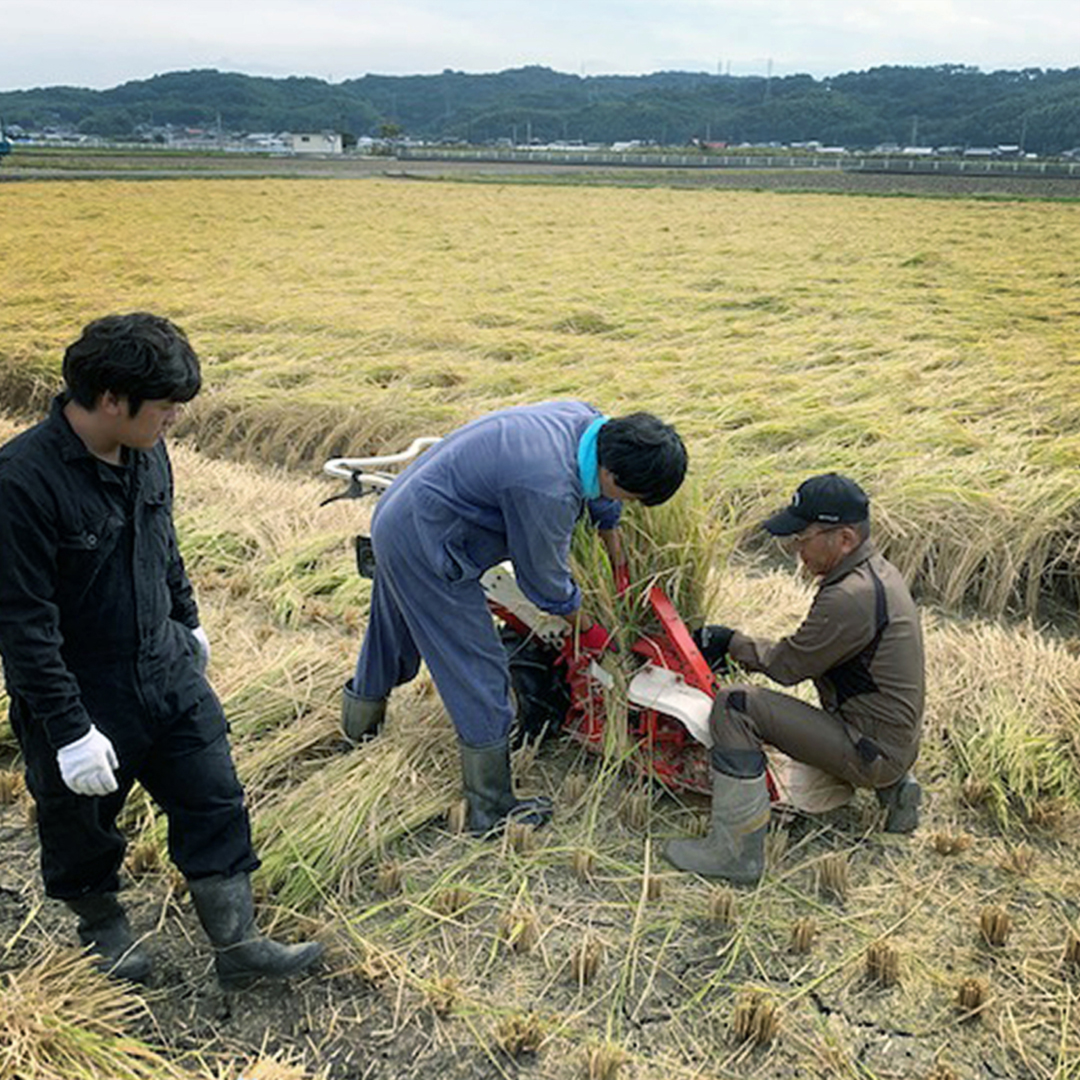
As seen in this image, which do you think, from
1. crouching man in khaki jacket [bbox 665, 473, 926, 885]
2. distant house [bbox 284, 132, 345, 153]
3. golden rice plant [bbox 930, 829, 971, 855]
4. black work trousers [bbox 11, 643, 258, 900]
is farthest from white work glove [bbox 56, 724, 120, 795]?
distant house [bbox 284, 132, 345, 153]


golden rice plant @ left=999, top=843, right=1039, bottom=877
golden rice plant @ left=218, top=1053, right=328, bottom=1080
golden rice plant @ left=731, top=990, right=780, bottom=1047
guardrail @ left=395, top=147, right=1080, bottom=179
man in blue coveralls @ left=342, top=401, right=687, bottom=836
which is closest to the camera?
golden rice plant @ left=218, top=1053, right=328, bottom=1080

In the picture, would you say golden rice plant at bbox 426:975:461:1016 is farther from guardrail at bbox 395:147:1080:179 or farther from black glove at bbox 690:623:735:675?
guardrail at bbox 395:147:1080:179

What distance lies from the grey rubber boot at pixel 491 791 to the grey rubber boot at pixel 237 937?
2.27 ft

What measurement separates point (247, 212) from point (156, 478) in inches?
905

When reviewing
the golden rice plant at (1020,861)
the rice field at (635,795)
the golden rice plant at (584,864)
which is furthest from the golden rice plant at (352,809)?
the golden rice plant at (1020,861)

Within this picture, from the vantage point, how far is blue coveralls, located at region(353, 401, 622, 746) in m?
2.68

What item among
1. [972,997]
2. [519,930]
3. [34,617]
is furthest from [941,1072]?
[34,617]

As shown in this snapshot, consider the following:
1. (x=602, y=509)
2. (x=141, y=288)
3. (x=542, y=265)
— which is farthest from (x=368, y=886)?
(x=542, y=265)

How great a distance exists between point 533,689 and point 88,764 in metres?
1.53

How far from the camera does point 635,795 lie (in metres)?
Answer: 3.01

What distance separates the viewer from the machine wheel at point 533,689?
10.7ft

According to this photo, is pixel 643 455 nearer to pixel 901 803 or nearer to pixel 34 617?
pixel 901 803

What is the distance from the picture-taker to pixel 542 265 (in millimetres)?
14359

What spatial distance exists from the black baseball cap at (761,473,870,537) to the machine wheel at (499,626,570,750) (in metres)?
0.93
